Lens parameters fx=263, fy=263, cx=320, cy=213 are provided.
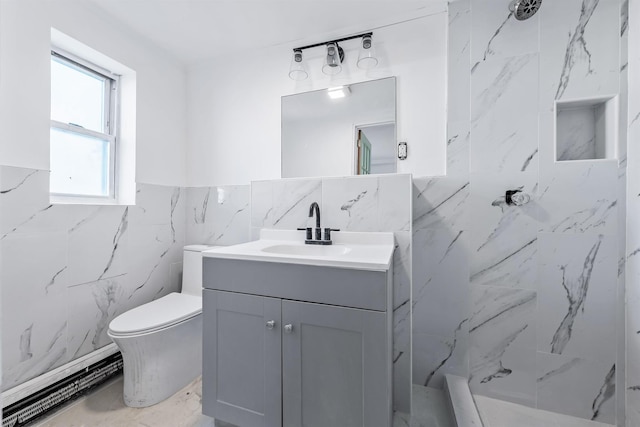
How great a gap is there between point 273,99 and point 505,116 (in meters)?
1.53

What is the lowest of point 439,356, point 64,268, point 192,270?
point 439,356

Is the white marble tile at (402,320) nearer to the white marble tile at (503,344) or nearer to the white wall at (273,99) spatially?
the white marble tile at (503,344)

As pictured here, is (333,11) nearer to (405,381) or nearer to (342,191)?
(342,191)

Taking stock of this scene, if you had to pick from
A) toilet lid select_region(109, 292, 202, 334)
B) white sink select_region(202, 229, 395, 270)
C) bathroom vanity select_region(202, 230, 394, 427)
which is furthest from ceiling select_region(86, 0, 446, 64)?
toilet lid select_region(109, 292, 202, 334)

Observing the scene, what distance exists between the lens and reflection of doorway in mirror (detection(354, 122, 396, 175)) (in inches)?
66.6

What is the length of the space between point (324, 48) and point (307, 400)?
2067 mm

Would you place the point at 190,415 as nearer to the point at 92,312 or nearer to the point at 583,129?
the point at 92,312

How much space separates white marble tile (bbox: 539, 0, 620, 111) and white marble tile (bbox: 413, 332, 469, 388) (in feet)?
4.58

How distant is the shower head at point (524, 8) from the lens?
4.39 ft

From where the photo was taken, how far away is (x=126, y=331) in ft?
4.47

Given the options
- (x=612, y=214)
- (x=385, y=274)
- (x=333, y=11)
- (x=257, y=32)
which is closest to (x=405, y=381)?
(x=385, y=274)

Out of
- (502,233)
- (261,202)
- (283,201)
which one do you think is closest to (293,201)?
(283,201)

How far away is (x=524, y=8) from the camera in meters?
1.36

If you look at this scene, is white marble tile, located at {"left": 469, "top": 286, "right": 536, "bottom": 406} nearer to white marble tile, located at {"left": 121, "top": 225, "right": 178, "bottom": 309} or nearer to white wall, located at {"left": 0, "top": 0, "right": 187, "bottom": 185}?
white marble tile, located at {"left": 121, "top": 225, "right": 178, "bottom": 309}
